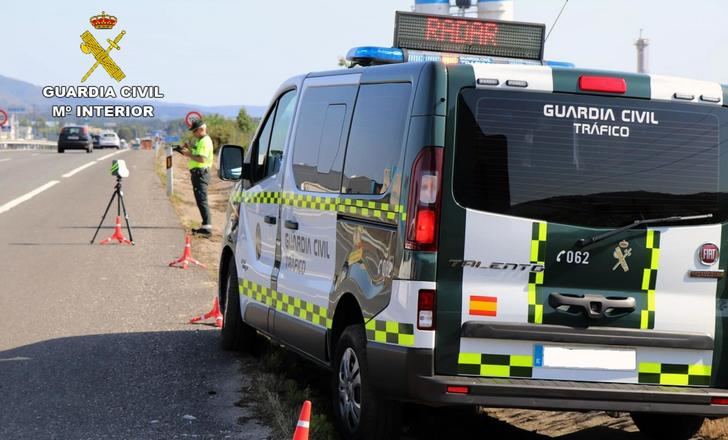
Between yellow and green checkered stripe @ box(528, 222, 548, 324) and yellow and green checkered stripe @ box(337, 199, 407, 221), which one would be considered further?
yellow and green checkered stripe @ box(337, 199, 407, 221)

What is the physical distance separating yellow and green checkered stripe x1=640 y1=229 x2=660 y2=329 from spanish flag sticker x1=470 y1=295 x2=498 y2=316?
0.79 meters

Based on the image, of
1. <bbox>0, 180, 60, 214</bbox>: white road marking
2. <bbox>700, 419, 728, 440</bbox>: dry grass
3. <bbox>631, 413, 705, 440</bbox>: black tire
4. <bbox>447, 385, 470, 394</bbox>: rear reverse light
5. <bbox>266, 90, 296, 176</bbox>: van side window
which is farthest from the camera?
<bbox>0, 180, 60, 214</bbox>: white road marking

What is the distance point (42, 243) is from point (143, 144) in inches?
3725

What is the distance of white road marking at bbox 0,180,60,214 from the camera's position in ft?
81.9

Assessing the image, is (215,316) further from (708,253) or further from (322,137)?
(708,253)

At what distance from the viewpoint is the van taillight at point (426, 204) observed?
6059 millimetres

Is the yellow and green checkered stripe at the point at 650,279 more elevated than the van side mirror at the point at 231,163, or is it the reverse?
the van side mirror at the point at 231,163

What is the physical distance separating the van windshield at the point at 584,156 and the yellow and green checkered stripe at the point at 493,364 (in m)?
0.72

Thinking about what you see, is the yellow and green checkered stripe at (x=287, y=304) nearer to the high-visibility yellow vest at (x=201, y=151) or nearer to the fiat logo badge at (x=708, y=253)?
the fiat logo badge at (x=708, y=253)

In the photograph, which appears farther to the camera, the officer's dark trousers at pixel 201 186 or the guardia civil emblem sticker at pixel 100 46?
the guardia civil emblem sticker at pixel 100 46

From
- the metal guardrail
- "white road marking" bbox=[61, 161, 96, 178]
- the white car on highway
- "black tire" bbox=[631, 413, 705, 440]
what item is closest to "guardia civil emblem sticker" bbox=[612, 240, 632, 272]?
"black tire" bbox=[631, 413, 705, 440]

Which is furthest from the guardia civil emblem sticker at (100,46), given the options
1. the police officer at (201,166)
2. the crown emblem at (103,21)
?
the police officer at (201,166)

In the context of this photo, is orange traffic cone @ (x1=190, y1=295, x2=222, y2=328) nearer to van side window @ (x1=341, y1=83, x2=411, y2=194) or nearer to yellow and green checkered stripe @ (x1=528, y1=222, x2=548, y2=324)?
van side window @ (x1=341, y1=83, x2=411, y2=194)

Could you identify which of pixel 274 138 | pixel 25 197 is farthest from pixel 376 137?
pixel 25 197
